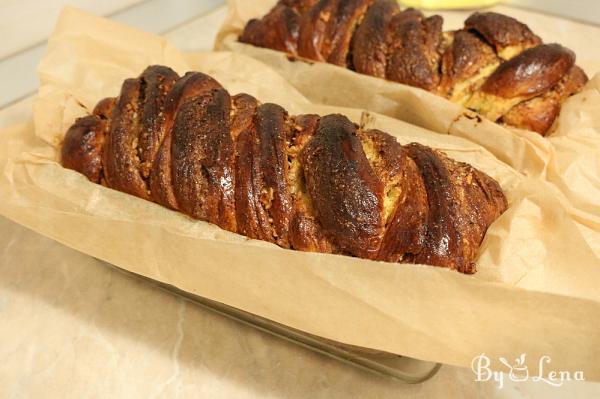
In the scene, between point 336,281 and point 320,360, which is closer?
point 336,281

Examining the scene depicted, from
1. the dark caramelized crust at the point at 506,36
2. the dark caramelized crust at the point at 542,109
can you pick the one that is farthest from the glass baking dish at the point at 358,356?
the dark caramelized crust at the point at 506,36

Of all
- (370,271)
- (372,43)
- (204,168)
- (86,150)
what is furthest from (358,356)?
(372,43)

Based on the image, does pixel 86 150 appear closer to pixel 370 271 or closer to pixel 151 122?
pixel 151 122

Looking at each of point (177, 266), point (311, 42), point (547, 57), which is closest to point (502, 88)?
point (547, 57)

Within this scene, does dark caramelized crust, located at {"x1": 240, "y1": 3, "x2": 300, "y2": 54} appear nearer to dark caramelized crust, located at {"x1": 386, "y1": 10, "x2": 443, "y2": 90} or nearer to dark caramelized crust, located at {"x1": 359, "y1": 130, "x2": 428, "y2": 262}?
dark caramelized crust, located at {"x1": 386, "y1": 10, "x2": 443, "y2": 90}

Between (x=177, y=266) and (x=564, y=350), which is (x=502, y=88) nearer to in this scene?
(x=564, y=350)

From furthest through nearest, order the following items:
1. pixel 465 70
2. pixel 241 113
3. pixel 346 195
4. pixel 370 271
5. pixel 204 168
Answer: pixel 465 70, pixel 241 113, pixel 204 168, pixel 346 195, pixel 370 271

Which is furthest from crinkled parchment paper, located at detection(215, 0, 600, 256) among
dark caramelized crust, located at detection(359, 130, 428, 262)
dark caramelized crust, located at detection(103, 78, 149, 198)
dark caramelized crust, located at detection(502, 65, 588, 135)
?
dark caramelized crust, located at detection(103, 78, 149, 198)
